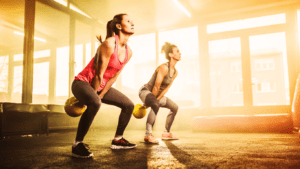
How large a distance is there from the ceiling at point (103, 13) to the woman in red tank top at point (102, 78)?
446cm

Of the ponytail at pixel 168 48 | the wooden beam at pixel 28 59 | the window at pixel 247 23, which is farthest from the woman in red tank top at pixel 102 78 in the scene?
the window at pixel 247 23

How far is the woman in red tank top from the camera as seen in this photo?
6.91 ft

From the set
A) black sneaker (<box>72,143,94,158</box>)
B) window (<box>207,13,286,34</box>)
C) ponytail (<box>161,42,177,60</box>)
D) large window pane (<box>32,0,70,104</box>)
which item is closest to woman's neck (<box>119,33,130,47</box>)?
black sneaker (<box>72,143,94,158</box>)

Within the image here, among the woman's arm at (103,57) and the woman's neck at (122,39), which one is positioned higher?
the woman's neck at (122,39)

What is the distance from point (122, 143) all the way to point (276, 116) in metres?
3.88

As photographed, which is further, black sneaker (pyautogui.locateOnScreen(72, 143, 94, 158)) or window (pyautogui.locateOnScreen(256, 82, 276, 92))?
window (pyautogui.locateOnScreen(256, 82, 276, 92))

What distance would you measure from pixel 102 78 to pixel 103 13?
584 centimetres

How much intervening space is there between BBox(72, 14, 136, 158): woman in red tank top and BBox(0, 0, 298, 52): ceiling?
14.6 feet

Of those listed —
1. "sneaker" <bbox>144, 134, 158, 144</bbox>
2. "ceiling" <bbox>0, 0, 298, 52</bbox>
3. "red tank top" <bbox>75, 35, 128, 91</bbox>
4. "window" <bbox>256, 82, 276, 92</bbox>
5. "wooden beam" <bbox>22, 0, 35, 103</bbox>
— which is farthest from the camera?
"window" <bbox>256, 82, 276, 92</bbox>

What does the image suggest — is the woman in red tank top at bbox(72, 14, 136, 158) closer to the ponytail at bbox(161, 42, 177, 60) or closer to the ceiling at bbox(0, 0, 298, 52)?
the ponytail at bbox(161, 42, 177, 60)

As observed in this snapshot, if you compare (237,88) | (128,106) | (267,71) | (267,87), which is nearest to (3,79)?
(128,106)

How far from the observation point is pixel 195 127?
5.69 meters

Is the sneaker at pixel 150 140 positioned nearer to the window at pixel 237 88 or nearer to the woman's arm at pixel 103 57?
the woman's arm at pixel 103 57

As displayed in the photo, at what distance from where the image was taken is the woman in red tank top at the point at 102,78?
211cm
